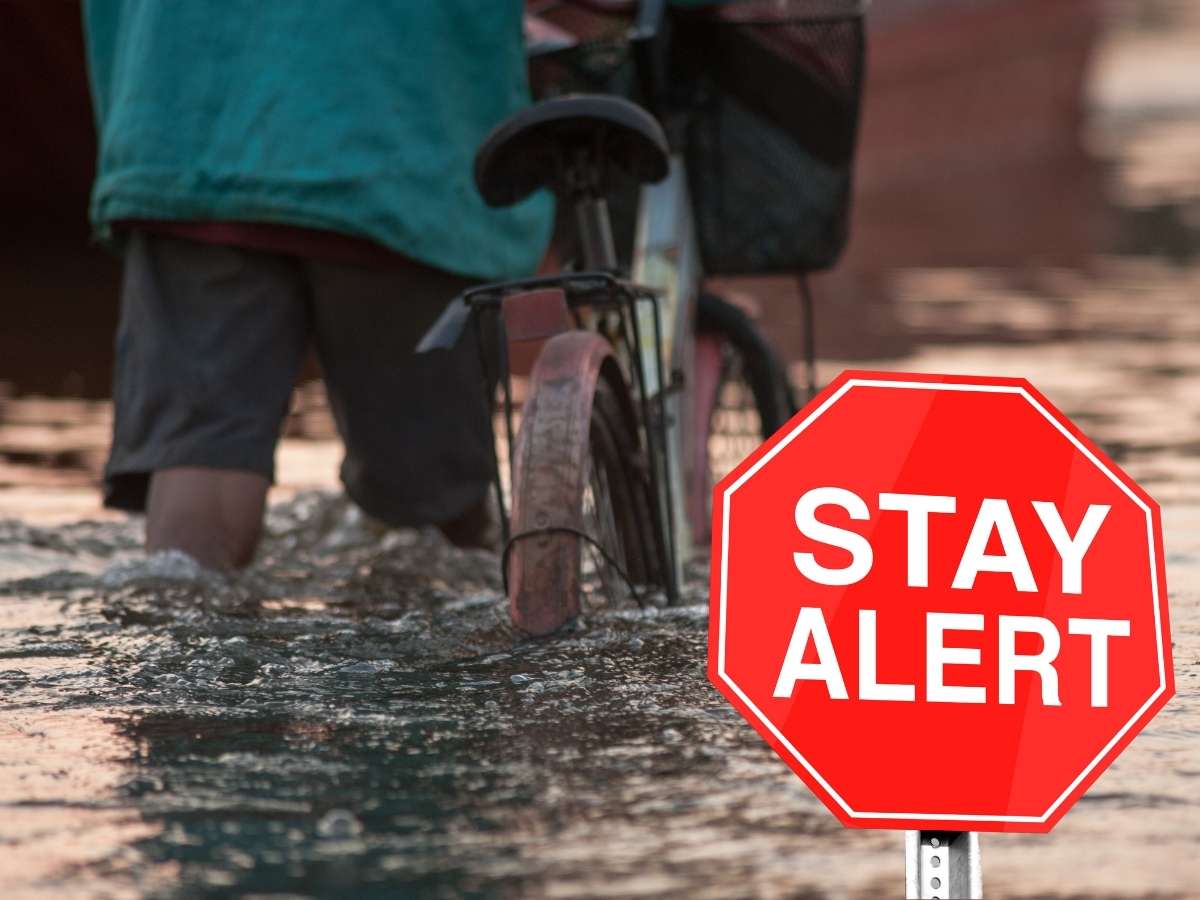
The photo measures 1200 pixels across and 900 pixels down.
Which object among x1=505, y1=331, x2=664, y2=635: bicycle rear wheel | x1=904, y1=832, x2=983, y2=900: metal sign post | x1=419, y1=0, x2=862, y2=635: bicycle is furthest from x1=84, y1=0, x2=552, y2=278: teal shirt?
x1=904, y1=832, x2=983, y2=900: metal sign post

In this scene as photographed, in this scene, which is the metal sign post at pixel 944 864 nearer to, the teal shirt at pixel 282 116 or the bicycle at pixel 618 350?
the bicycle at pixel 618 350

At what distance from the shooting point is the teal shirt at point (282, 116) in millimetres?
3455

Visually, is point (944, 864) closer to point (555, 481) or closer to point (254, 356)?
point (555, 481)

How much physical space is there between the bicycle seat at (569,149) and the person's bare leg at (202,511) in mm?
693

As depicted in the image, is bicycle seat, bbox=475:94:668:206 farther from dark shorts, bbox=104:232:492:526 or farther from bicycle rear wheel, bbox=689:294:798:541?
bicycle rear wheel, bbox=689:294:798:541

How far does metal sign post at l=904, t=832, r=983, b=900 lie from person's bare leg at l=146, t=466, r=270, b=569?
1.90 metres

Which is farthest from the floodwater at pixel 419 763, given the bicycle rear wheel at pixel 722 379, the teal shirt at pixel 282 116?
the teal shirt at pixel 282 116

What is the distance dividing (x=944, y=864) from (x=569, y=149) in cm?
162

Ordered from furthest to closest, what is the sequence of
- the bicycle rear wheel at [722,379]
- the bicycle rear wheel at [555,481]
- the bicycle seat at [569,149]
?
the bicycle rear wheel at [722,379], the bicycle seat at [569,149], the bicycle rear wheel at [555,481]

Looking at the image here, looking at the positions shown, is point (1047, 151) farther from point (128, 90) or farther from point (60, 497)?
point (128, 90)

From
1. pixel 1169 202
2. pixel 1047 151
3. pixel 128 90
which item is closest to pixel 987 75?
pixel 1047 151

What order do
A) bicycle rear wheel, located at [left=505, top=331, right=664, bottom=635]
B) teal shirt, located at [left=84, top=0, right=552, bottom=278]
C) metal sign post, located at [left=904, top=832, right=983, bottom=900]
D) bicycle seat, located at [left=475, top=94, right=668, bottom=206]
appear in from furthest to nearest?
teal shirt, located at [left=84, top=0, right=552, bottom=278]
bicycle seat, located at [left=475, top=94, right=668, bottom=206]
bicycle rear wheel, located at [left=505, top=331, right=664, bottom=635]
metal sign post, located at [left=904, top=832, right=983, bottom=900]

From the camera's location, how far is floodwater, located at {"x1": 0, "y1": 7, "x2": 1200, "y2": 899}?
2.08 m

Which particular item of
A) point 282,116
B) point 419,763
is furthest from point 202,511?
point 419,763
